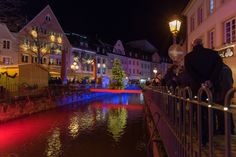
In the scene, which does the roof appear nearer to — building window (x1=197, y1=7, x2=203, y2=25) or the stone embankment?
the stone embankment

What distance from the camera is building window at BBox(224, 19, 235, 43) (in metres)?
17.4

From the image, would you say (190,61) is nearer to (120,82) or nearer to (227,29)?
(227,29)

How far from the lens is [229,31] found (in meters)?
17.9

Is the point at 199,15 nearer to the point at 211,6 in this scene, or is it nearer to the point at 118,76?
the point at 211,6

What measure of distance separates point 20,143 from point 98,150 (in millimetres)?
4296

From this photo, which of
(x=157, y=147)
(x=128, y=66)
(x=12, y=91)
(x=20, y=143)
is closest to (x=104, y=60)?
(x=128, y=66)

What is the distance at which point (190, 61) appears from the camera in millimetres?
5168

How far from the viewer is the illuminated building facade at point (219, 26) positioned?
1723 centimetres

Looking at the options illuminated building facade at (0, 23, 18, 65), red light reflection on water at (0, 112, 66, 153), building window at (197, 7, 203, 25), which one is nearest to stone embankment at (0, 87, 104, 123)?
red light reflection on water at (0, 112, 66, 153)

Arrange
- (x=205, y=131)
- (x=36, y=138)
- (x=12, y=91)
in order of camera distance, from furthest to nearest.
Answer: (x=12, y=91), (x=36, y=138), (x=205, y=131)

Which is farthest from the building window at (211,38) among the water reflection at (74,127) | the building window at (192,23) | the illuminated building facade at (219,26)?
the water reflection at (74,127)

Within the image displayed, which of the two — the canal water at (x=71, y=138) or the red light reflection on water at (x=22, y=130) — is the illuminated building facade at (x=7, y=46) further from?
the canal water at (x=71, y=138)

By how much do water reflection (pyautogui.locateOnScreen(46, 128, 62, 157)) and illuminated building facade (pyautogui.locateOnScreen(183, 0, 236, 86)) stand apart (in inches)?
→ 435

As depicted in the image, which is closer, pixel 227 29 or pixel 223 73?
pixel 223 73
